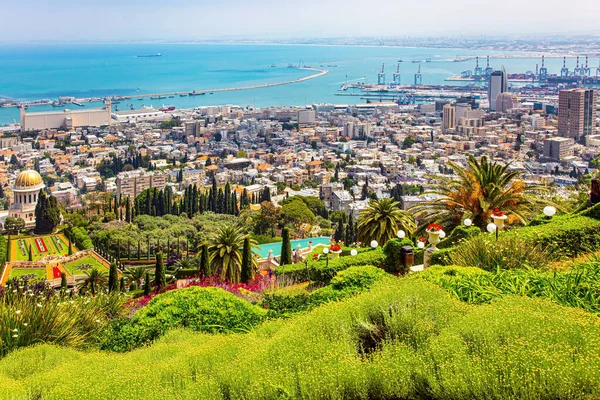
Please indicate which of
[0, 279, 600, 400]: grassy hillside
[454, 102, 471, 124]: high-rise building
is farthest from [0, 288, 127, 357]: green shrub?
Answer: [454, 102, 471, 124]: high-rise building

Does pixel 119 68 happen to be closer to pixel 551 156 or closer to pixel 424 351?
pixel 551 156

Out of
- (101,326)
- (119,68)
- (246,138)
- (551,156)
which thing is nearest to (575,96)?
(551,156)

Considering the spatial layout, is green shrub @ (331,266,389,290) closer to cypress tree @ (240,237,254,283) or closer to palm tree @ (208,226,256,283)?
cypress tree @ (240,237,254,283)

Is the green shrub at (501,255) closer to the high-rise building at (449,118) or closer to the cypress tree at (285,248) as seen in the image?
the cypress tree at (285,248)

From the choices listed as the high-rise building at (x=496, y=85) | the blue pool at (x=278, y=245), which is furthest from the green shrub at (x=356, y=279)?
the high-rise building at (x=496, y=85)

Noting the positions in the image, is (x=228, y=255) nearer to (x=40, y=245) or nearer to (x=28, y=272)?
(x=28, y=272)

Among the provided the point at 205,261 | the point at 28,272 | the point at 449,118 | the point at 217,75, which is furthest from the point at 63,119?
the point at 205,261
